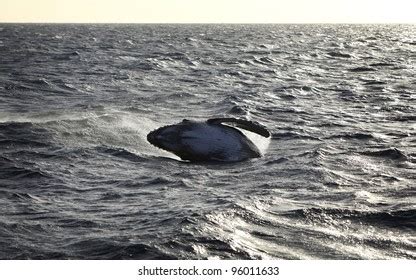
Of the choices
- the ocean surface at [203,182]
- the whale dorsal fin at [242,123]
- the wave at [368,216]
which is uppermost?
the whale dorsal fin at [242,123]

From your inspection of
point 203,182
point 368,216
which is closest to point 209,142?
point 203,182

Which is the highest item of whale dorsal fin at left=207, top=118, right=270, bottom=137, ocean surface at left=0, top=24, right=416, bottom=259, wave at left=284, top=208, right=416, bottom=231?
whale dorsal fin at left=207, top=118, right=270, bottom=137

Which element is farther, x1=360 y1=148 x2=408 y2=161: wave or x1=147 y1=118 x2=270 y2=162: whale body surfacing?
x1=360 y1=148 x2=408 y2=161: wave

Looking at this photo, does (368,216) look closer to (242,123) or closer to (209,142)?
(209,142)

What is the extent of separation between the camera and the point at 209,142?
12.7m

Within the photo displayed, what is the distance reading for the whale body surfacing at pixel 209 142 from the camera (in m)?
12.6

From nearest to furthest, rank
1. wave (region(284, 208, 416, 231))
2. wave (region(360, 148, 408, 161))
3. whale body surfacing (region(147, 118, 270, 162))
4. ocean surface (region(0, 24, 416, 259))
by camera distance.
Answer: ocean surface (region(0, 24, 416, 259)) < wave (region(284, 208, 416, 231)) < whale body surfacing (region(147, 118, 270, 162)) < wave (region(360, 148, 408, 161))

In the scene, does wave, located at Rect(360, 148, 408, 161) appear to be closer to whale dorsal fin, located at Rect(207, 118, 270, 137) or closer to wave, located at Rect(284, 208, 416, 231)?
whale dorsal fin, located at Rect(207, 118, 270, 137)

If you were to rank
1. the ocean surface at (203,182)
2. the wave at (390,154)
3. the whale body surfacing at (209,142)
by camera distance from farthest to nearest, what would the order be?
the wave at (390,154), the whale body surfacing at (209,142), the ocean surface at (203,182)

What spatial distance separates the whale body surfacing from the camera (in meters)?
12.6

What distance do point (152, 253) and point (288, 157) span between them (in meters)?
6.06

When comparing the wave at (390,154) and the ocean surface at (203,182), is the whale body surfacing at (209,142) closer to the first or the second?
the ocean surface at (203,182)

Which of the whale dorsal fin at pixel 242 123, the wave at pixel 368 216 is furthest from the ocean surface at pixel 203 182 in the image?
the whale dorsal fin at pixel 242 123

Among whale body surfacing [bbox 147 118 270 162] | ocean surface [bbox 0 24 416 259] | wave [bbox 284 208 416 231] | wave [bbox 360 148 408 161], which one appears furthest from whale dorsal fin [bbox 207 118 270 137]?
wave [bbox 284 208 416 231]
